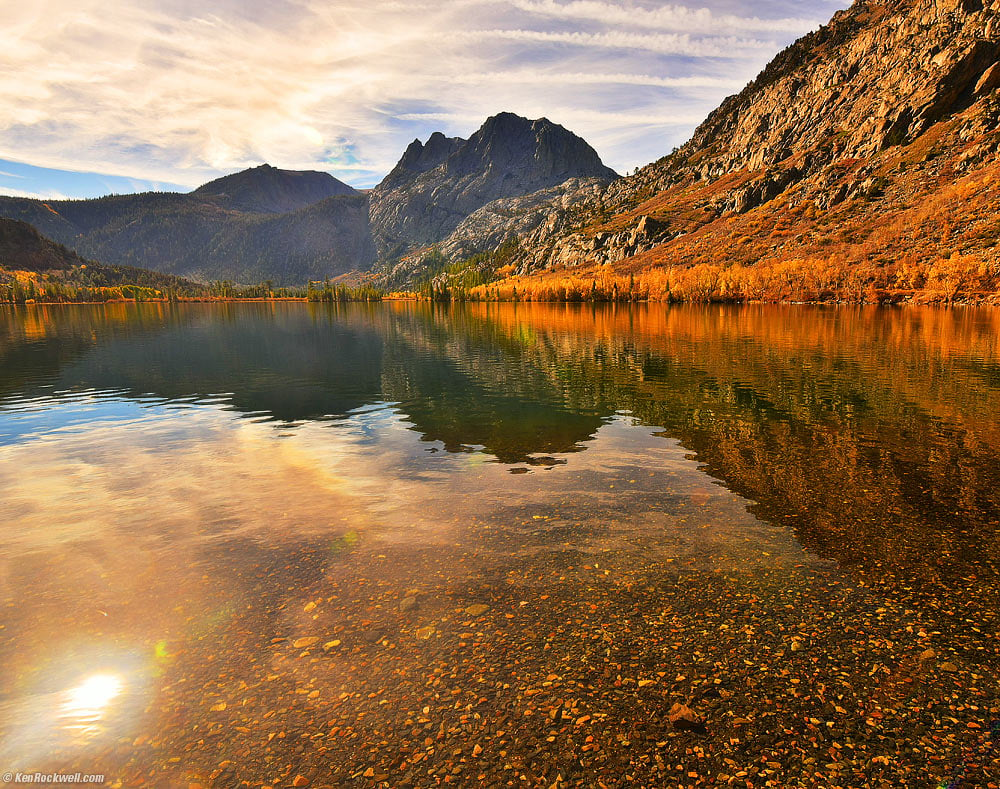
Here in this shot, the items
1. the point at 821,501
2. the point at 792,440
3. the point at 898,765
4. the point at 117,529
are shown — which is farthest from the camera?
the point at 792,440

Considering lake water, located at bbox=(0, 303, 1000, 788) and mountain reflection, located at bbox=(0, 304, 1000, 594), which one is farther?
mountain reflection, located at bbox=(0, 304, 1000, 594)

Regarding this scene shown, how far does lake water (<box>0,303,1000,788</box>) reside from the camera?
6.79 m

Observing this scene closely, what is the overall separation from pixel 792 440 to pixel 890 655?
16.5 metres

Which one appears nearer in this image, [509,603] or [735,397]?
[509,603]

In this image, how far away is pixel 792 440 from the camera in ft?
75.7

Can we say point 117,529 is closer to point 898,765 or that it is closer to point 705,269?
point 898,765

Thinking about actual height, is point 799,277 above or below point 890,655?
above

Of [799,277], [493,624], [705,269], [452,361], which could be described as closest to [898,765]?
[493,624]

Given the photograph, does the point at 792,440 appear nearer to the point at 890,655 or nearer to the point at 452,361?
the point at 890,655

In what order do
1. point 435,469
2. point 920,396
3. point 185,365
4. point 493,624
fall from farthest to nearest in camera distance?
point 185,365, point 920,396, point 435,469, point 493,624

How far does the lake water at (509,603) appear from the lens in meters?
6.79

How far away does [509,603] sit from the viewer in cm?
1028

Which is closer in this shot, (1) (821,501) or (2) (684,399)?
(1) (821,501)

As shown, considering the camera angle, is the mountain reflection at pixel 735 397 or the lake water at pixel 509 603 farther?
the mountain reflection at pixel 735 397
